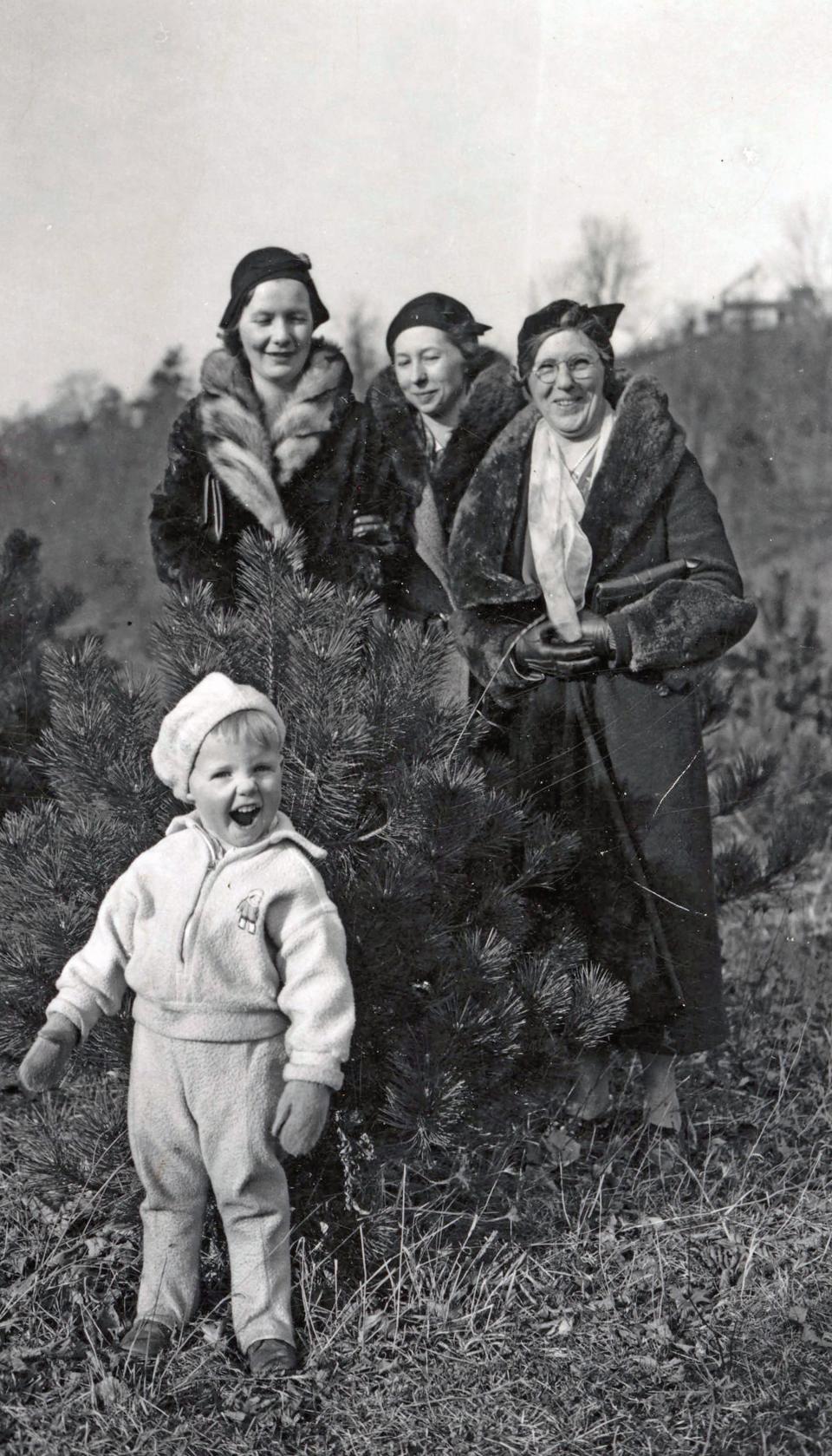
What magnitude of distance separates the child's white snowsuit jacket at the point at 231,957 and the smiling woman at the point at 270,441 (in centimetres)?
133

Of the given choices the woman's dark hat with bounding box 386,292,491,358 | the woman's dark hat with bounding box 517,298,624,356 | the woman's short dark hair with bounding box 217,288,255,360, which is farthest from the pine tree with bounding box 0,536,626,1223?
the woman's dark hat with bounding box 517,298,624,356

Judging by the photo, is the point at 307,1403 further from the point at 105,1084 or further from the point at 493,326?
the point at 493,326

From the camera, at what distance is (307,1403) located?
2.84 metres

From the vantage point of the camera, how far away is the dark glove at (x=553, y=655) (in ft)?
12.8

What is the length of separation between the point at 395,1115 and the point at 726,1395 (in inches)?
34.3

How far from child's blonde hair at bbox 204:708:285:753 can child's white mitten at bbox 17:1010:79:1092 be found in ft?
2.07

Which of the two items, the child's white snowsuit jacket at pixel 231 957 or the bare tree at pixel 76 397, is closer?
the child's white snowsuit jacket at pixel 231 957

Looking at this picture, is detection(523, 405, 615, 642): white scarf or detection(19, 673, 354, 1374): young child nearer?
detection(19, 673, 354, 1374): young child

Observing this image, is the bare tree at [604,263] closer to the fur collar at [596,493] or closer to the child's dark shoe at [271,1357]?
the fur collar at [596,493]

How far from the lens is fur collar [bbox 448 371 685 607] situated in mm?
3883

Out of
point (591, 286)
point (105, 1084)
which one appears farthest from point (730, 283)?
point (105, 1084)

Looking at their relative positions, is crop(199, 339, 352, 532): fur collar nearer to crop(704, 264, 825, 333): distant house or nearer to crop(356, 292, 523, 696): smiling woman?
crop(356, 292, 523, 696): smiling woman

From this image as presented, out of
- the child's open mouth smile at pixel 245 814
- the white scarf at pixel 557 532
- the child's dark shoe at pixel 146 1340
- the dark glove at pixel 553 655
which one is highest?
the white scarf at pixel 557 532

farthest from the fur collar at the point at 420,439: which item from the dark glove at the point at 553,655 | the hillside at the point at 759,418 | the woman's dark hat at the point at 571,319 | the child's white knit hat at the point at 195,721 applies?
the child's white knit hat at the point at 195,721
